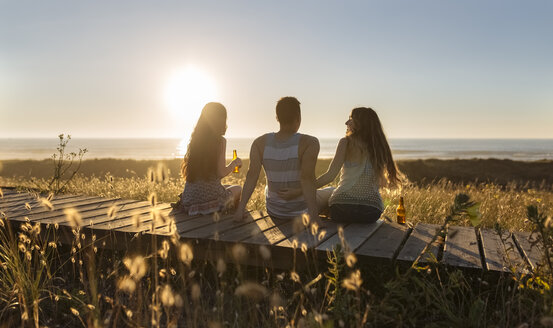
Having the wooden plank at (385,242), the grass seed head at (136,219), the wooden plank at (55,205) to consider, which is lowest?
the wooden plank at (385,242)

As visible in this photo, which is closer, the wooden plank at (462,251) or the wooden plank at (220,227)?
the wooden plank at (462,251)

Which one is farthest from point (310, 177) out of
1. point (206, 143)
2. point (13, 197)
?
point (13, 197)

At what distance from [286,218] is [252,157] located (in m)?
0.81

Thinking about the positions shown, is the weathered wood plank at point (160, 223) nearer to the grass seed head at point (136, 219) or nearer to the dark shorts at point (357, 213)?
the grass seed head at point (136, 219)

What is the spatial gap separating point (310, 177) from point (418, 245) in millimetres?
1301

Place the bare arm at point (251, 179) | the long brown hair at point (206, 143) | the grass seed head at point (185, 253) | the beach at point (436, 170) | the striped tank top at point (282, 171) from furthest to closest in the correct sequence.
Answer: the beach at point (436, 170)
the long brown hair at point (206, 143)
the bare arm at point (251, 179)
the striped tank top at point (282, 171)
the grass seed head at point (185, 253)

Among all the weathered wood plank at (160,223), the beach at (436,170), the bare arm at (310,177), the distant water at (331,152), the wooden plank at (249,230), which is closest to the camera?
the wooden plank at (249,230)

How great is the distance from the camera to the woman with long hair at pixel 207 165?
17.1 ft

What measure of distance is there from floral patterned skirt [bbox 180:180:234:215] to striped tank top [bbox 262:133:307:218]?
0.77m

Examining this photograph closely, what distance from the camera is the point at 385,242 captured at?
13.0 ft

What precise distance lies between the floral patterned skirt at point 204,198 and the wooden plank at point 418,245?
231 centimetres

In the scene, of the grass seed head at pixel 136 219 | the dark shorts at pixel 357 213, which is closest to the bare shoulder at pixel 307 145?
the dark shorts at pixel 357 213

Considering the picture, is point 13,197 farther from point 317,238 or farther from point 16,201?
point 317,238

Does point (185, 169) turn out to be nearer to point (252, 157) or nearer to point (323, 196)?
point (252, 157)
